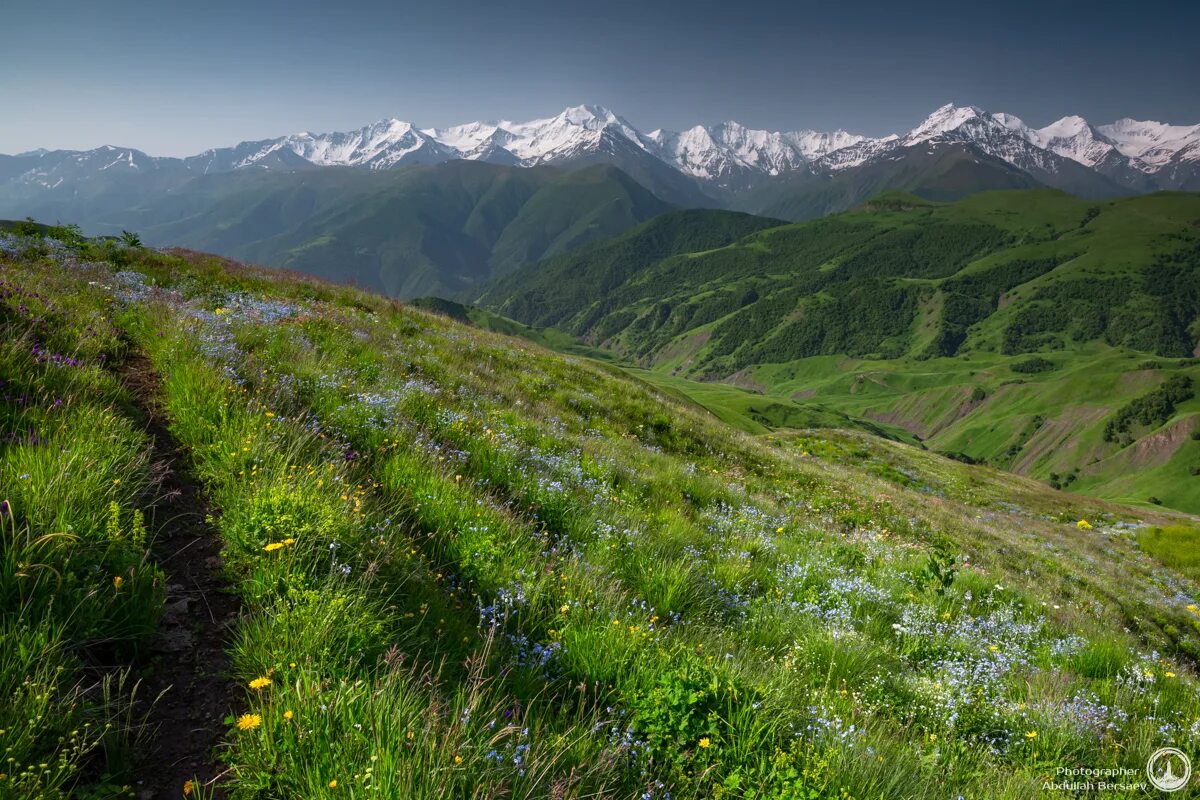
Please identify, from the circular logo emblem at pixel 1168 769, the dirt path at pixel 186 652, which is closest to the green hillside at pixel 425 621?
the dirt path at pixel 186 652

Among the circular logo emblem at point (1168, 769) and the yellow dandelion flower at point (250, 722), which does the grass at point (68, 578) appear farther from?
the circular logo emblem at point (1168, 769)

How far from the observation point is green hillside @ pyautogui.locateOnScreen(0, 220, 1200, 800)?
2.75 m

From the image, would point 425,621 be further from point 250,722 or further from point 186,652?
point 186,652

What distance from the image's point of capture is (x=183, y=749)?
2881mm

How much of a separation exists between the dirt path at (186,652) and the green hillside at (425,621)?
2cm

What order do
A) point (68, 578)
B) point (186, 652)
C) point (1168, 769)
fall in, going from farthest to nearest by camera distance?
point (1168, 769)
point (186, 652)
point (68, 578)

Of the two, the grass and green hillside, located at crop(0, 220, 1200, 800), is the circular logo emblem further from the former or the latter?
the grass

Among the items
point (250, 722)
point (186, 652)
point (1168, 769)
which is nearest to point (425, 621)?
point (250, 722)

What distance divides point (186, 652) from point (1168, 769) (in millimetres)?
7514

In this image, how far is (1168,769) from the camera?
461cm

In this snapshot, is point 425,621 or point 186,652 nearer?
point 186,652

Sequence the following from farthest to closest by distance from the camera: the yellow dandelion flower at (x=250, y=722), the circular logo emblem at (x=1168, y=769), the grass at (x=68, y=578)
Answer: the circular logo emblem at (x=1168, y=769) → the yellow dandelion flower at (x=250, y=722) → the grass at (x=68, y=578)

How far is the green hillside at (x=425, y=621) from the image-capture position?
9.02ft

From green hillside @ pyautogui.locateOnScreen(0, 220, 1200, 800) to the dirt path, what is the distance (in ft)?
0.06
